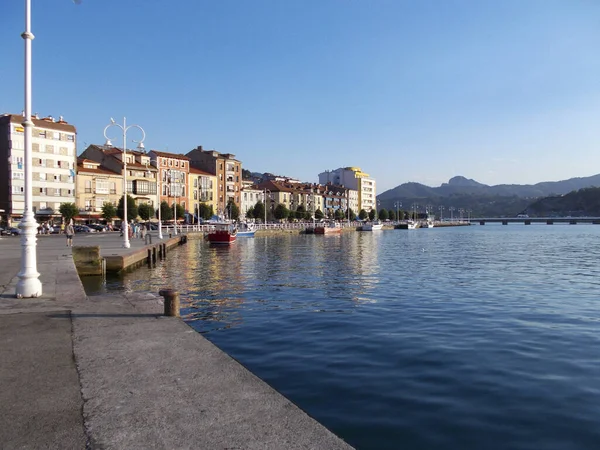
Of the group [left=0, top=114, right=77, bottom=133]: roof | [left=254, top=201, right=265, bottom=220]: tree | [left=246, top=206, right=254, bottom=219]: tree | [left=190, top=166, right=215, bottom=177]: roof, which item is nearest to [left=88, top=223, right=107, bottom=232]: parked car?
[left=0, top=114, right=77, bottom=133]: roof

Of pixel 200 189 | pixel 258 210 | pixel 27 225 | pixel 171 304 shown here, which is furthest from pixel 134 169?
pixel 171 304

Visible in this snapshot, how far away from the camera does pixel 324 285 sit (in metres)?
22.7

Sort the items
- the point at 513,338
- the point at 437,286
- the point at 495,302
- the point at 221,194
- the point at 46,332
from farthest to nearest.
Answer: the point at 221,194 < the point at 437,286 < the point at 495,302 < the point at 513,338 < the point at 46,332

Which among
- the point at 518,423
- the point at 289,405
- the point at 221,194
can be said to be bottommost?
the point at 518,423

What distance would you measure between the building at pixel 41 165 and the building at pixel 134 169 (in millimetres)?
9630

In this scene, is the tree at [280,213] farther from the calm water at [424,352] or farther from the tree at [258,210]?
the calm water at [424,352]

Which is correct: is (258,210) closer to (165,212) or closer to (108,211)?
(165,212)

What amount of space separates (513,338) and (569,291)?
10.3m

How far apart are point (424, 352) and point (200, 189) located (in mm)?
107801

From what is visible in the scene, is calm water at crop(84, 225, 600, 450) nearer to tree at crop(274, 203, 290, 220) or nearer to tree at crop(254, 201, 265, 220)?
tree at crop(254, 201, 265, 220)

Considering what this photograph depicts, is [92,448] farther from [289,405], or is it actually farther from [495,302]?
[495,302]

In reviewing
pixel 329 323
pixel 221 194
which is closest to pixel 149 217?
pixel 221 194

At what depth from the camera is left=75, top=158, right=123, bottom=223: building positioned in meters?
87.8

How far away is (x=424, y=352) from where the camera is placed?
11047 mm
